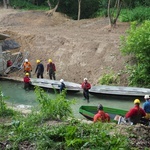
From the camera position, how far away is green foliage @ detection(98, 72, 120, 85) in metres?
23.1

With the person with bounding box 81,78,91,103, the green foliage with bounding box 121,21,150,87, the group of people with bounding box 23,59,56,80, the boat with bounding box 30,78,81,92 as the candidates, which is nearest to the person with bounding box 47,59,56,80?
the group of people with bounding box 23,59,56,80

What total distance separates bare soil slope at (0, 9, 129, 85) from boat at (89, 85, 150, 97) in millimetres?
1349

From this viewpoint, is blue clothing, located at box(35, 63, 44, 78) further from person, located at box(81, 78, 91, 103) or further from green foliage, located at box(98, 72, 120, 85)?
person, located at box(81, 78, 91, 103)

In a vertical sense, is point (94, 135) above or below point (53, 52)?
below

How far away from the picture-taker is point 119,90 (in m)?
21.5

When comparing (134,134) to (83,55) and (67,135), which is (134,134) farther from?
(83,55)

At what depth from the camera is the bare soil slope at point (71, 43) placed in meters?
25.1

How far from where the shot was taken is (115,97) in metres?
21.7

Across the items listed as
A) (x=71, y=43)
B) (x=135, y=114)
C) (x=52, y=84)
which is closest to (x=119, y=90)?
(x=52, y=84)

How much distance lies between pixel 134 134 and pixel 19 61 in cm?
1804

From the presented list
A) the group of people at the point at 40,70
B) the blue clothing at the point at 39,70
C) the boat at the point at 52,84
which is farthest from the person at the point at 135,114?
the blue clothing at the point at 39,70

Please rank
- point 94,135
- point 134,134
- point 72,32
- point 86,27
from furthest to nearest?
point 86,27 < point 72,32 < point 134,134 < point 94,135

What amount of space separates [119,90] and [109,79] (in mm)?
1807

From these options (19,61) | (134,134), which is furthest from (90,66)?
(134,134)
